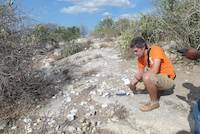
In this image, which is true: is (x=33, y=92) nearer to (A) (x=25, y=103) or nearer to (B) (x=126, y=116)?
(A) (x=25, y=103)

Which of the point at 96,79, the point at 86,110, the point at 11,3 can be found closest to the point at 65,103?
the point at 86,110

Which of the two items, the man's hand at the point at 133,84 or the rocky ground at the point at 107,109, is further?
the man's hand at the point at 133,84

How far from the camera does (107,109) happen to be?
7.47 m

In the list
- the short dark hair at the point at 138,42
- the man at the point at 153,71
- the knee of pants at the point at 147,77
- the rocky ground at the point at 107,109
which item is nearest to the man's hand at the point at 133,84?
the rocky ground at the point at 107,109

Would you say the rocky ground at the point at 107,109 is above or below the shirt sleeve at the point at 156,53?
below

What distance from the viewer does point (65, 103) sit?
7.95 meters

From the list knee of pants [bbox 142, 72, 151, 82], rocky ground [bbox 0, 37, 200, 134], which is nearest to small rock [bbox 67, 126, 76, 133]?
rocky ground [bbox 0, 37, 200, 134]

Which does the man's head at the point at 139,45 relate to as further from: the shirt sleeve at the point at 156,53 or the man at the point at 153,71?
the shirt sleeve at the point at 156,53

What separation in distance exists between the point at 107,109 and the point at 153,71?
3.25 ft

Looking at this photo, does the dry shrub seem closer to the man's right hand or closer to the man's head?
the man's right hand

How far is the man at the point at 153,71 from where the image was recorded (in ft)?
23.6

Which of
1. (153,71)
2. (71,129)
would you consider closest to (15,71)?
(71,129)

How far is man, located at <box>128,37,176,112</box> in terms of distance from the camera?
720 centimetres

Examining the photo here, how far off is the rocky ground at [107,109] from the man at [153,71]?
23 cm
